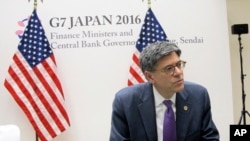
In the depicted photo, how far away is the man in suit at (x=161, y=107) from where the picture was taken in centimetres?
187

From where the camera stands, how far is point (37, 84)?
Result: 316 centimetres

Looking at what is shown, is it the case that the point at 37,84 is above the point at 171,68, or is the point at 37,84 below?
below

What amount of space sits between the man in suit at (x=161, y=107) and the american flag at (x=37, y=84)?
4.34 ft

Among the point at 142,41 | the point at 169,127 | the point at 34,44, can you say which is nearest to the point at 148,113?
the point at 169,127

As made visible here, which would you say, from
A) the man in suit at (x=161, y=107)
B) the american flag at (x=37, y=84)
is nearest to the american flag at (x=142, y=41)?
the american flag at (x=37, y=84)

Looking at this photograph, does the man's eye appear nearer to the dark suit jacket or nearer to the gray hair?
the gray hair

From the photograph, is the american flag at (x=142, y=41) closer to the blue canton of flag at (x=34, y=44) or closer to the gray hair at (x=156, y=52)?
the blue canton of flag at (x=34, y=44)

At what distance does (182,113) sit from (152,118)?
0.18m

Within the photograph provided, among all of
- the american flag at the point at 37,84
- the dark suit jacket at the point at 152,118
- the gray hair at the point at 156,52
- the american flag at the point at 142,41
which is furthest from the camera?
the american flag at the point at 142,41

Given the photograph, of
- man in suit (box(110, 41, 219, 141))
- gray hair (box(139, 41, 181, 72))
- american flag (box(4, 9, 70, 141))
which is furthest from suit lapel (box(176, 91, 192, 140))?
american flag (box(4, 9, 70, 141))

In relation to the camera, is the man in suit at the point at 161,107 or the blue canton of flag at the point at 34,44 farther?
the blue canton of flag at the point at 34,44

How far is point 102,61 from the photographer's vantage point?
3297 millimetres

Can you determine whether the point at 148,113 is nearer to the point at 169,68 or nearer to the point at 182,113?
the point at 182,113

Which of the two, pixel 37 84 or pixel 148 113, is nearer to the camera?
pixel 148 113
